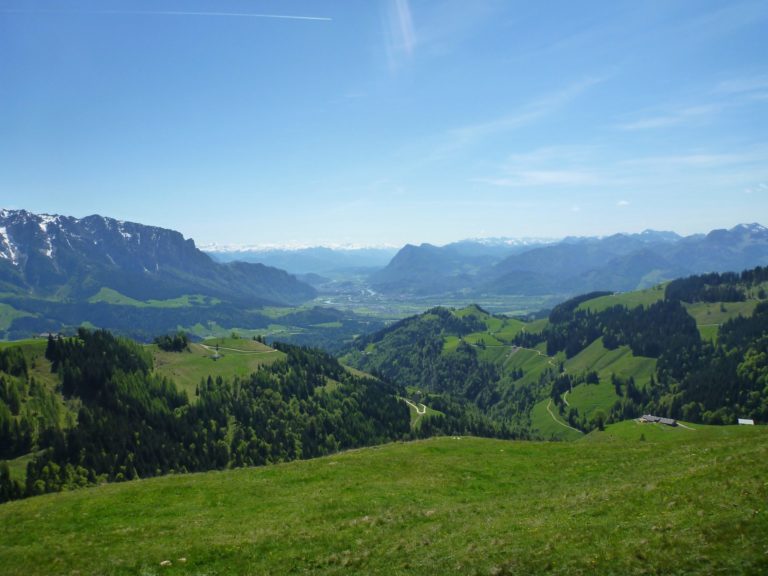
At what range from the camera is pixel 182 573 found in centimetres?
2820

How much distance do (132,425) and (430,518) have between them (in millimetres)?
134137

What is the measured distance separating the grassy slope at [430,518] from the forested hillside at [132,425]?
70.1 meters

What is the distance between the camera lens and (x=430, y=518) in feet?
112

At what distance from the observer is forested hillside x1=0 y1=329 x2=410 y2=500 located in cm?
11938

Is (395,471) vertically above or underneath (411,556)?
underneath

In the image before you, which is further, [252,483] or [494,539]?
[252,483]

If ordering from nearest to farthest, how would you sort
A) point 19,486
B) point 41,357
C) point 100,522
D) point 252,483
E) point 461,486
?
point 100,522 < point 461,486 < point 252,483 < point 19,486 < point 41,357

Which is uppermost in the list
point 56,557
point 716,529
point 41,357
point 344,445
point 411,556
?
point 716,529

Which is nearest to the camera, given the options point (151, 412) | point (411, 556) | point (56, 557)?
point (411, 556)

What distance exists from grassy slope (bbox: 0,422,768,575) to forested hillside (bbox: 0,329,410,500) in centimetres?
7005

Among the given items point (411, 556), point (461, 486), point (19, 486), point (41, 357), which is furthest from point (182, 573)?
point (41, 357)

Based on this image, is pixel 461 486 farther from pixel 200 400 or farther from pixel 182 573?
pixel 200 400

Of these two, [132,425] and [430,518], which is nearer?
[430,518]

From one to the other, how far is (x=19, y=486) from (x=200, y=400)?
77.5 m
